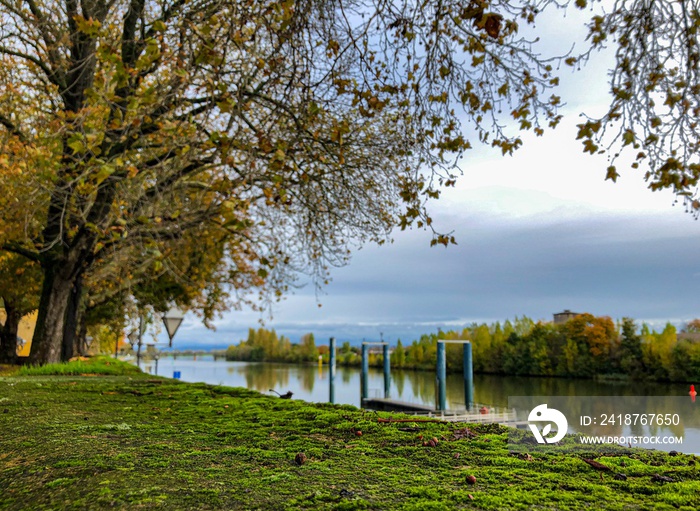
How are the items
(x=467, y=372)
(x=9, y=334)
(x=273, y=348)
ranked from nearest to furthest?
(x=467, y=372) < (x=9, y=334) < (x=273, y=348)

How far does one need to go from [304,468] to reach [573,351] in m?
52.8

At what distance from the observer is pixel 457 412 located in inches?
776

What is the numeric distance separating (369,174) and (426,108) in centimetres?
275

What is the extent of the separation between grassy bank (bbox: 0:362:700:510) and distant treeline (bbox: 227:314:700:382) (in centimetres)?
4180

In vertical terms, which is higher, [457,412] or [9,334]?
[9,334]

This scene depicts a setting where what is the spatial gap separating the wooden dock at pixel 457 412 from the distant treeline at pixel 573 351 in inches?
971

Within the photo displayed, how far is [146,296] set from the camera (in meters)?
20.3

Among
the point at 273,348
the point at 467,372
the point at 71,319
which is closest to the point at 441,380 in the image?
the point at 467,372

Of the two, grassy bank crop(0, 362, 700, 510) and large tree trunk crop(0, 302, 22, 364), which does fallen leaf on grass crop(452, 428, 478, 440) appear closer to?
grassy bank crop(0, 362, 700, 510)

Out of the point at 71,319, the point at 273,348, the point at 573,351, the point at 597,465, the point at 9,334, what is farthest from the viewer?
the point at 273,348

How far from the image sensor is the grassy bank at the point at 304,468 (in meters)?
1.90

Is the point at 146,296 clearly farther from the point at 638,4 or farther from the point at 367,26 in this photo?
the point at 638,4

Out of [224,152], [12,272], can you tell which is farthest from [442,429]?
[12,272]

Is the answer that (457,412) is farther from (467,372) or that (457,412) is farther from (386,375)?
(386,375)
